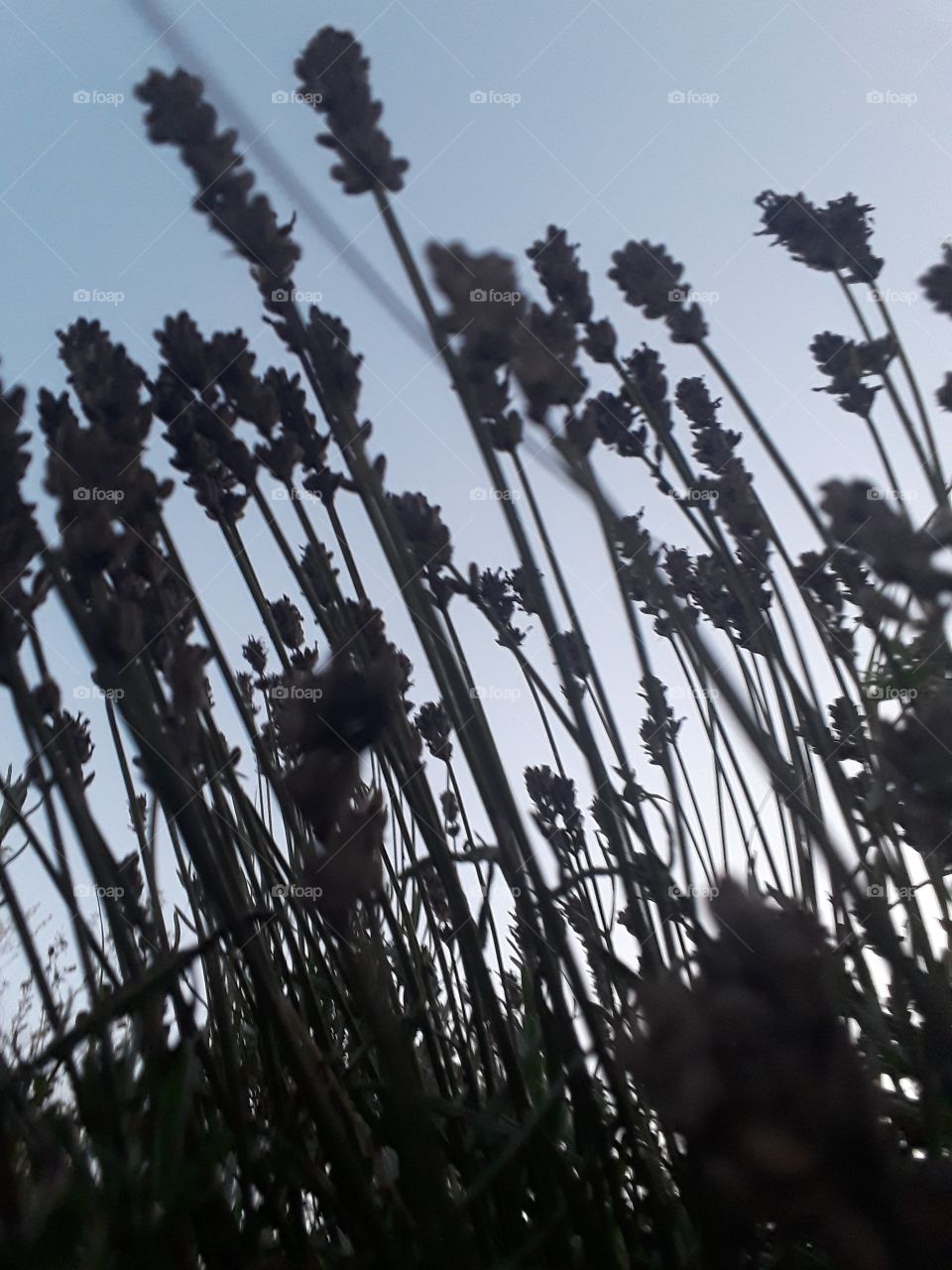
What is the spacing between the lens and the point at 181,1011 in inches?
29.9

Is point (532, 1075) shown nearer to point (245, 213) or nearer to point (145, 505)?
point (145, 505)

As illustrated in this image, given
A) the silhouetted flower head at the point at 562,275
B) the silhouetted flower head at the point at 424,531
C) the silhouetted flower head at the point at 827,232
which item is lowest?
the silhouetted flower head at the point at 424,531

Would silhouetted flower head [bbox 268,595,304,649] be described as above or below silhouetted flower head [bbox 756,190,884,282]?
below

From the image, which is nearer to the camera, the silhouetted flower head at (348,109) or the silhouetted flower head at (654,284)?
the silhouetted flower head at (348,109)

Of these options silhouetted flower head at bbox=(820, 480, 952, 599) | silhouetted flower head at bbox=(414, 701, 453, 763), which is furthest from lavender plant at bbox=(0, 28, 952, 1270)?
silhouetted flower head at bbox=(414, 701, 453, 763)

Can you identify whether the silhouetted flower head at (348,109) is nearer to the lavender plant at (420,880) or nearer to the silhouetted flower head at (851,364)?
the lavender plant at (420,880)

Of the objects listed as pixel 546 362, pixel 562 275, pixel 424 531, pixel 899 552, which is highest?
pixel 562 275

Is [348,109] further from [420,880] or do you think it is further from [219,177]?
[420,880]

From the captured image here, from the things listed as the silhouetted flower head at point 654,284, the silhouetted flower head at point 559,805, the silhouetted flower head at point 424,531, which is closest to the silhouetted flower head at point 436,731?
the silhouetted flower head at point 559,805

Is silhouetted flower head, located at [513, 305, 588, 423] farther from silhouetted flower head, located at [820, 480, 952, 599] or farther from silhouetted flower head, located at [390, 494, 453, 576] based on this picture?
silhouetted flower head, located at [390, 494, 453, 576]

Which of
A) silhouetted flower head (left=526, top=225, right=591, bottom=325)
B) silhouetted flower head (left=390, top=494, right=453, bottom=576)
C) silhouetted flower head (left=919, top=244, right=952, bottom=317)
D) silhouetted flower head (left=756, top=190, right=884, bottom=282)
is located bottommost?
silhouetted flower head (left=390, top=494, right=453, bottom=576)

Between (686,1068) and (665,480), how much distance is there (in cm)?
137

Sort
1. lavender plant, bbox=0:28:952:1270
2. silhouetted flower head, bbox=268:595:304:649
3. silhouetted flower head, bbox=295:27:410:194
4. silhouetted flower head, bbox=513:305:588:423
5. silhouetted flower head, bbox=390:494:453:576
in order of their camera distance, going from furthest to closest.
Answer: silhouetted flower head, bbox=268:595:304:649 → silhouetted flower head, bbox=390:494:453:576 → silhouetted flower head, bbox=295:27:410:194 → silhouetted flower head, bbox=513:305:588:423 → lavender plant, bbox=0:28:952:1270

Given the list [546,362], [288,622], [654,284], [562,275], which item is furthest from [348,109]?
[288,622]
